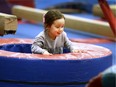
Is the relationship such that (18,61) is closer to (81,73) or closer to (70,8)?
(81,73)

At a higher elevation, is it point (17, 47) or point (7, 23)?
point (7, 23)

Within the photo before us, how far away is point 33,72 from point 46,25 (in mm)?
519

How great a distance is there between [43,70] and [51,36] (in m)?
0.47

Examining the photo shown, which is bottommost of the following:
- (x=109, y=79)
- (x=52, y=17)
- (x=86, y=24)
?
(x=86, y=24)

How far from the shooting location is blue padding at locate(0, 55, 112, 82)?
2.41 meters

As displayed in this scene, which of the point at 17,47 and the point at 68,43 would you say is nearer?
the point at 68,43

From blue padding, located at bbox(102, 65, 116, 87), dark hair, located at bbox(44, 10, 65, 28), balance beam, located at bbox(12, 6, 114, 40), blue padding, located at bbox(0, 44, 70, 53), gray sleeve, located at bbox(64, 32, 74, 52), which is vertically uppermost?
dark hair, located at bbox(44, 10, 65, 28)

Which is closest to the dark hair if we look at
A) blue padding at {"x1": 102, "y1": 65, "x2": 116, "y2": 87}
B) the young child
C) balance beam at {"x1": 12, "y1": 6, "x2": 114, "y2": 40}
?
the young child

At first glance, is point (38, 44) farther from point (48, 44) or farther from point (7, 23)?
point (7, 23)

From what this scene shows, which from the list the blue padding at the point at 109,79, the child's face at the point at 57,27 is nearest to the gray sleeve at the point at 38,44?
A: the child's face at the point at 57,27

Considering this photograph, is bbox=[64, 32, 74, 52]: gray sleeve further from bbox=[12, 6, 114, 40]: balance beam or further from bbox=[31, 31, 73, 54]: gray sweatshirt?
bbox=[12, 6, 114, 40]: balance beam

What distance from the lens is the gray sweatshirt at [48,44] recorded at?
274 centimetres

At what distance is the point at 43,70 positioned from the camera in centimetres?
242

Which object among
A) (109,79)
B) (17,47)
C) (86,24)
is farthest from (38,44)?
(86,24)
